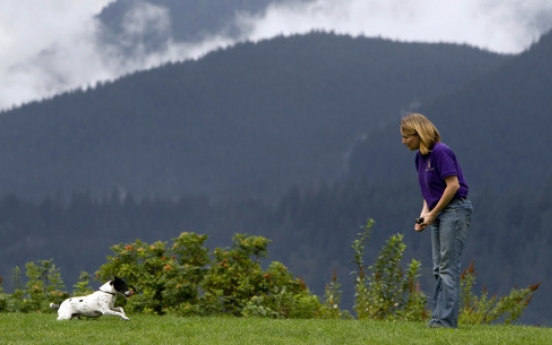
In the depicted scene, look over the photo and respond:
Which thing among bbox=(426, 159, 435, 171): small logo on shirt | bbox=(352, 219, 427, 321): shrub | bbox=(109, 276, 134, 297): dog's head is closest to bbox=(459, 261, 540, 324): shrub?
bbox=(352, 219, 427, 321): shrub

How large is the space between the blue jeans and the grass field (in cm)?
30

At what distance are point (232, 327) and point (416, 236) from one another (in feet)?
429

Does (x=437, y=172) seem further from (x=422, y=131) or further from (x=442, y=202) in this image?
(x=422, y=131)

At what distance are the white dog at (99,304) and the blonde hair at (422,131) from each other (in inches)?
169

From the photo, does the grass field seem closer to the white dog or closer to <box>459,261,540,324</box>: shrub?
the white dog

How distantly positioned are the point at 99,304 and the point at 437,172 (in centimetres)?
477

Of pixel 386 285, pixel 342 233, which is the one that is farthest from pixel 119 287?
Answer: pixel 342 233

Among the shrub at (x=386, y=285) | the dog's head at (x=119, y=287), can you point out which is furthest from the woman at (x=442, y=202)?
the shrub at (x=386, y=285)

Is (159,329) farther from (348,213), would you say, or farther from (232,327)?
(348,213)

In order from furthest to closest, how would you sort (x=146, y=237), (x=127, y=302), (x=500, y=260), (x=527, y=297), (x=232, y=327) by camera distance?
(x=146, y=237) → (x=500, y=260) → (x=527, y=297) → (x=127, y=302) → (x=232, y=327)

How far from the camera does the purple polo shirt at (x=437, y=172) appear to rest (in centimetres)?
970

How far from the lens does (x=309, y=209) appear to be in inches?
7042

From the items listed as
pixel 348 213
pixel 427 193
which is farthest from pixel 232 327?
pixel 348 213

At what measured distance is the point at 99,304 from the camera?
37.9 ft
